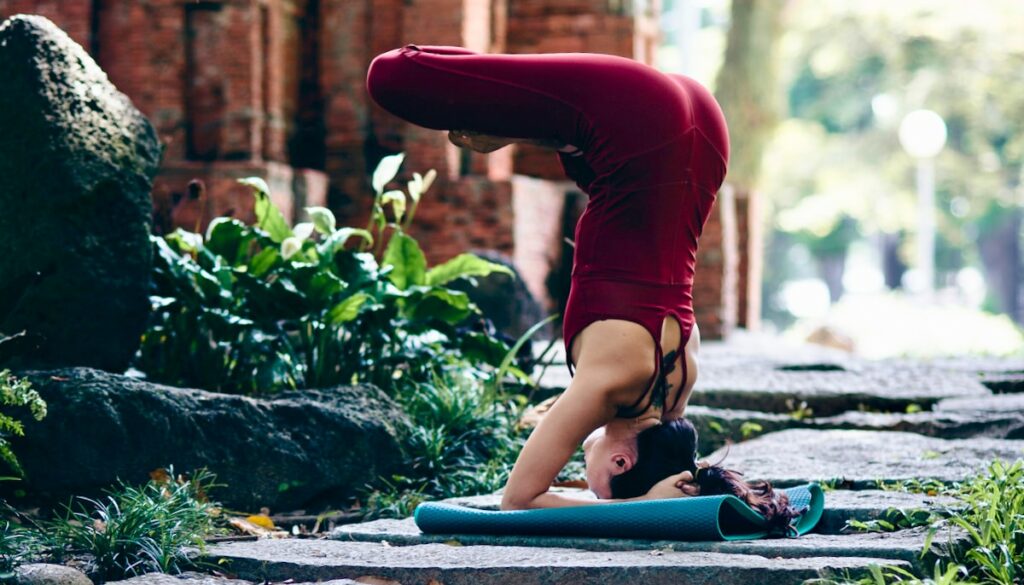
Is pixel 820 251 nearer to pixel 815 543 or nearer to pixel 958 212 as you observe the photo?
pixel 958 212

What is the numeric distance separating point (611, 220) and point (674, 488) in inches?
29.2

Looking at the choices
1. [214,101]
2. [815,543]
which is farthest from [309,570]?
[214,101]

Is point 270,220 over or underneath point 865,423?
over

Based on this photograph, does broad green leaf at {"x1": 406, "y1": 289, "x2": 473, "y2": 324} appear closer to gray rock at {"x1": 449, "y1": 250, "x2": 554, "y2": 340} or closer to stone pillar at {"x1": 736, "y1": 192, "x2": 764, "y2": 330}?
gray rock at {"x1": 449, "y1": 250, "x2": 554, "y2": 340}

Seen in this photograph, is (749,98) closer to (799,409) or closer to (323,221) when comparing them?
(799,409)

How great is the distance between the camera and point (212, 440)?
4375mm

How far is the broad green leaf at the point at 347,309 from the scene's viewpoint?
17.5ft

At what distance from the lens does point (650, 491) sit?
363 cm

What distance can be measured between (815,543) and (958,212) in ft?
106

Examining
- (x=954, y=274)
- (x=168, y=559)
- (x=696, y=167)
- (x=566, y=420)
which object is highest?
(x=696, y=167)

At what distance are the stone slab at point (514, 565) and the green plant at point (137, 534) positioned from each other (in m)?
0.12

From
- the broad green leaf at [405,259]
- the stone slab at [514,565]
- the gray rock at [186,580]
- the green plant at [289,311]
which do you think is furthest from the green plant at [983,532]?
the broad green leaf at [405,259]

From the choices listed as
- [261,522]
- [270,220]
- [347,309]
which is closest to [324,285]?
[347,309]

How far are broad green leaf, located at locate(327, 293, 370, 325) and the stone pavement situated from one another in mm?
1293
